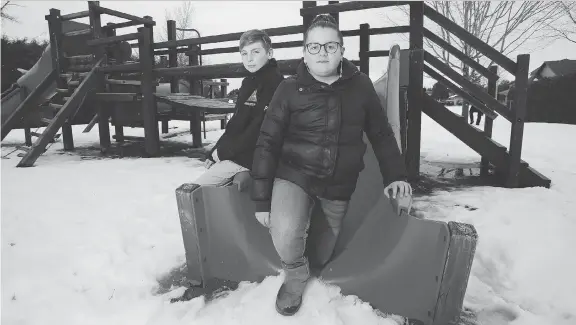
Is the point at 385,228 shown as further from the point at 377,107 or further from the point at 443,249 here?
the point at 377,107

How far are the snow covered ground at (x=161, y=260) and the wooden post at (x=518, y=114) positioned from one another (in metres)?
0.27

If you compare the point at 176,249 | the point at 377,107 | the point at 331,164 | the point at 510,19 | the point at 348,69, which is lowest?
the point at 176,249

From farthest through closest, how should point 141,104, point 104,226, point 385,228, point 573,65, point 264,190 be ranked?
point 573,65 < point 141,104 < point 104,226 < point 385,228 < point 264,190

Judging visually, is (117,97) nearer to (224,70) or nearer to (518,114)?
(224,70)

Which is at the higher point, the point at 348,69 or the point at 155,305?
the point at 348,69

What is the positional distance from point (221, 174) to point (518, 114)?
3.39m

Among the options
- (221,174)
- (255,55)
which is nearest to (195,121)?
(221,174)

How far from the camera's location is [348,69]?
1816 millimetres

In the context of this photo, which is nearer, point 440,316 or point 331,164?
point 440,316

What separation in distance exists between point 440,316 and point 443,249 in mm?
330

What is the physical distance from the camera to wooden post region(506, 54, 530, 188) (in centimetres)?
387

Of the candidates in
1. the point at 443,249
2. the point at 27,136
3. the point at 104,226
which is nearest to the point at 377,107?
the point at 443,249

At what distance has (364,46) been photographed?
6.17m

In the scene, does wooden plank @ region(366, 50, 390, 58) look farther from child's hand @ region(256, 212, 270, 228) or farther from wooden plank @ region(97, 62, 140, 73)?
child's hand @ region(256, 212, 270, 228)
